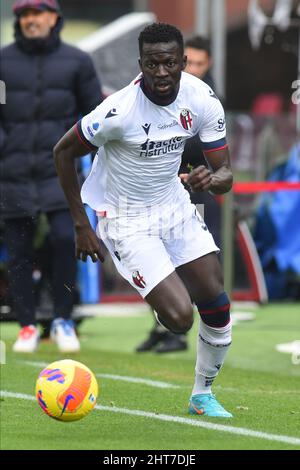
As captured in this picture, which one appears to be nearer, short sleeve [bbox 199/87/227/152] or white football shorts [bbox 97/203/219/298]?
white football shorts [bbox 97/203/219/298]

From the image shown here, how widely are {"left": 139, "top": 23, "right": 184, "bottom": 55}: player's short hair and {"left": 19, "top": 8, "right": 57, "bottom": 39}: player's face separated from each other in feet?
11.6

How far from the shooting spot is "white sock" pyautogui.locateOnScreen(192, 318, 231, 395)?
7.91 meters

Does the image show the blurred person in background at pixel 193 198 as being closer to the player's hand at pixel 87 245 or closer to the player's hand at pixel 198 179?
the player's hand at pixel 87 245

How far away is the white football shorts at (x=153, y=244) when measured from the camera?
7770 millimetres

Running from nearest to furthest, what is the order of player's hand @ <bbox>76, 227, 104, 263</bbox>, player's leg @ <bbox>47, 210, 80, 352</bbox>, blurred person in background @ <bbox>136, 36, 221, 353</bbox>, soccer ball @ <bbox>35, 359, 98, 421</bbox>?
soccer ball @ <bbox>35, 359, 98, 421</bbox>
player's hand @ <bbox>76, 227, 104, 263</bbox>
player's leg @ <bbox>47, 210, 80, 352</bbox>
blurred person in background @ <bbox>136, 36, 221, 353</bbox>

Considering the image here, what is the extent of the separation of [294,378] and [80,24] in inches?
917

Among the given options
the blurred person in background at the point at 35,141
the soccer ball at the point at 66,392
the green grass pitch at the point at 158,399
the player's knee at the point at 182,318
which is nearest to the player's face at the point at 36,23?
the blurred person in background at the point at 35,141

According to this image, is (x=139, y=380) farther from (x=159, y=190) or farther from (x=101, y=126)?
(x=101, y=126)

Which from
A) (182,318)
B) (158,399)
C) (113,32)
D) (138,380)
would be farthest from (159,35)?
(113,32)

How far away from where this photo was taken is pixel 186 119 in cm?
780

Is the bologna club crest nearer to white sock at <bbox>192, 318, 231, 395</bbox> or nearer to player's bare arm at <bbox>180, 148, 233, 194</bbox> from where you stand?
player's bare arm at <bbox>180, 148, 233, 194</bbox>

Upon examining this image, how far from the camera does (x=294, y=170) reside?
53.0 feet

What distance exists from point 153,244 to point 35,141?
3500 millimetres

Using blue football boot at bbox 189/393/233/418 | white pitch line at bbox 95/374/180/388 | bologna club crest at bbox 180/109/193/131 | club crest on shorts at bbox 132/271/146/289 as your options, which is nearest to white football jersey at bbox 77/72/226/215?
bologna club crest at bbox 180/109/193/131
